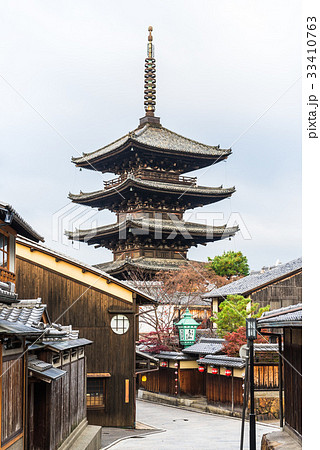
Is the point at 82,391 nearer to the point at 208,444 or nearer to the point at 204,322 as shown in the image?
the point at 208,444

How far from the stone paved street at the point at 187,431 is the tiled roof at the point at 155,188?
18.2 m

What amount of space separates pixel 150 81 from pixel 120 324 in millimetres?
31786

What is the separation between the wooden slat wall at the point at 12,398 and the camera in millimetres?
10695

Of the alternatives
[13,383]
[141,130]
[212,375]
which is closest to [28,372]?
[13,383]

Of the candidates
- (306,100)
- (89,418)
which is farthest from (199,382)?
(306,100)

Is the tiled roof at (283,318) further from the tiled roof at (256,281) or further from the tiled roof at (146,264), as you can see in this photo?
the tiled roof at (146,264)

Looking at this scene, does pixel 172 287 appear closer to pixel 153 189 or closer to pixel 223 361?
pixel 153 189

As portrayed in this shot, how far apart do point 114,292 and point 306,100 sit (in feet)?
59.0

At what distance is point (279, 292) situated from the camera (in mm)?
36156

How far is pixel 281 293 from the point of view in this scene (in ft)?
119

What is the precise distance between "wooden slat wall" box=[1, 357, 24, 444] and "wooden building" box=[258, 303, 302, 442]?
5.09m

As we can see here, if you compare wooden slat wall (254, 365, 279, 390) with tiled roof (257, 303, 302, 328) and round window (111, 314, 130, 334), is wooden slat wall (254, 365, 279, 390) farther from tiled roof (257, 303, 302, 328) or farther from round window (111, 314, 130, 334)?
tiled roof (257, 303, 302, 328)

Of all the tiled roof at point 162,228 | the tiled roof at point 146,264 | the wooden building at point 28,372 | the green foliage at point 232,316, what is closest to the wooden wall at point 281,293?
the green foliage at point 232,316

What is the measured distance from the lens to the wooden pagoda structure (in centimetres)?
4516
